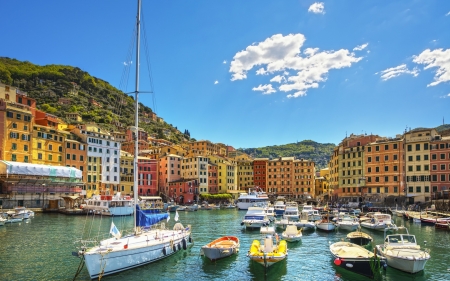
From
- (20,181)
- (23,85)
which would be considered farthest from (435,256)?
(23,85)

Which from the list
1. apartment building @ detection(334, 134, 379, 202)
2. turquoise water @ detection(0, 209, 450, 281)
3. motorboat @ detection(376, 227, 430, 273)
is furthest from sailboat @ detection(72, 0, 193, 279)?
apartment building @ detection(334, 134, 379, 202)

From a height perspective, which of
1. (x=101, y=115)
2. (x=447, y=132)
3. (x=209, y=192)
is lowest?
(x=209, y=192)

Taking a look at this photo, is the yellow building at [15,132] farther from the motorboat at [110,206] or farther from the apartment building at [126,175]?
the apartment building at [126,175]

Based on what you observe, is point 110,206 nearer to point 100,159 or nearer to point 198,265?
point 100,159

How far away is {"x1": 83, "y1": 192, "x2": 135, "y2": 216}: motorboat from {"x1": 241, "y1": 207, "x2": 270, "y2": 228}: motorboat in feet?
107

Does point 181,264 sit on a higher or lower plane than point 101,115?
lower

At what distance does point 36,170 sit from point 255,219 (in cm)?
5112

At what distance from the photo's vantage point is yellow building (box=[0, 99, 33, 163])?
76.8 m

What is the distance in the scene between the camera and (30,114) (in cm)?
8206

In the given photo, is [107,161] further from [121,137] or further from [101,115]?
[101,115]

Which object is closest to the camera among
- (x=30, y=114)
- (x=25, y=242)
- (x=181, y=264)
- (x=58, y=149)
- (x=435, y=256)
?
(x=181, y=264)

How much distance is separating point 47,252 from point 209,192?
303ft

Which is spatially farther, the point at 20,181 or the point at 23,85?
the point at 23,85

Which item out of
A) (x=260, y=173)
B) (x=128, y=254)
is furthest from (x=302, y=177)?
(x=128, y=254)
